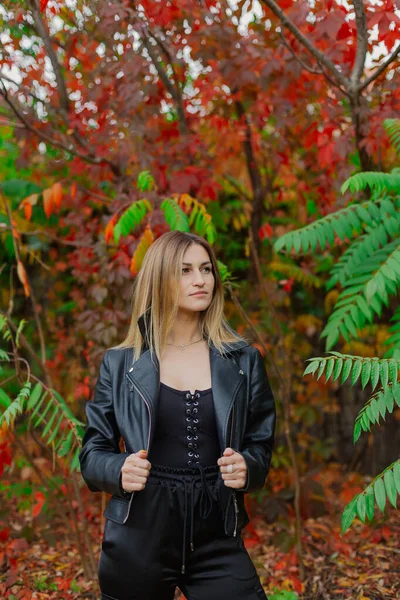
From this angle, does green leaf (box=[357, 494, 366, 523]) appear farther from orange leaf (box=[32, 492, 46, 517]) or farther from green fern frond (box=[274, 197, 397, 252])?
orange leaf (box=[32, 492, 46, 517])

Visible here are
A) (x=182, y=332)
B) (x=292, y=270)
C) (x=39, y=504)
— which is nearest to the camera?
(x=182, y=332)

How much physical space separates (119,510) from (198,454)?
0.38 meters

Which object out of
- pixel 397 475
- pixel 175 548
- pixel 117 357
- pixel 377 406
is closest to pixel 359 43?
pixel 377 406

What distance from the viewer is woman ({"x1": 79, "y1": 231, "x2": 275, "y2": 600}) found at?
2.53 meters

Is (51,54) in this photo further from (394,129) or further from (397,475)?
(397,475)

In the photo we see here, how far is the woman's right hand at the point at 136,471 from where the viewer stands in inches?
94.3

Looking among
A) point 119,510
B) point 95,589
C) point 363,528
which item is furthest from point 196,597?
point 363,528

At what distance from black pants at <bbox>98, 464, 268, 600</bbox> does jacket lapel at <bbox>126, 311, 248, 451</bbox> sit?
0.22 meters

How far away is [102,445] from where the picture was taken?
268 centimetres

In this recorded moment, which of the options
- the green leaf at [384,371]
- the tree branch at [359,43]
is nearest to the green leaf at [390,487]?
the green leaf at [384,371]

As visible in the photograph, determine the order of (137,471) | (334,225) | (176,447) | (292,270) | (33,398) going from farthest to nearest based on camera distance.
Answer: (292,270) < (334,225) < (33,398) < (176,447) < (137,471)

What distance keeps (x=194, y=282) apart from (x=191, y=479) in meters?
0.79

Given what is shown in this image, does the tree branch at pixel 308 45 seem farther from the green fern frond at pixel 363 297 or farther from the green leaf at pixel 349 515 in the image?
the green leaf at pixel 349 515

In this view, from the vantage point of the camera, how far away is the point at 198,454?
8.58ft
